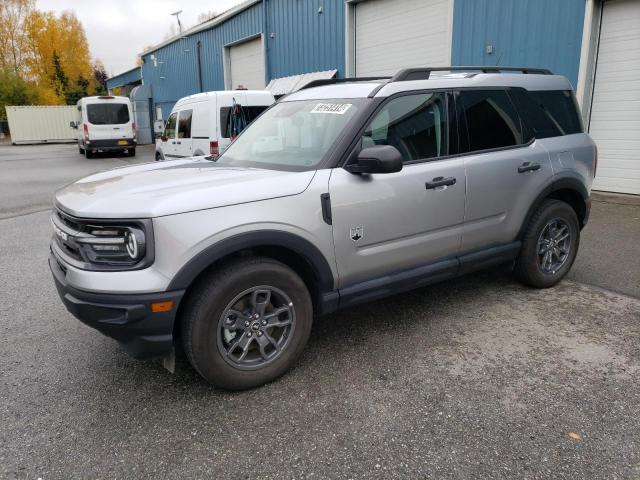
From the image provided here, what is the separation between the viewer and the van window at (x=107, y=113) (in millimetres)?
20531

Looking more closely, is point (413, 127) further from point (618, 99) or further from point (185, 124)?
point (185, 124)

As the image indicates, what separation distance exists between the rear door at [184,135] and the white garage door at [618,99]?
25.6 ft

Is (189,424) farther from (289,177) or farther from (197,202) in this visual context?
(289,177)

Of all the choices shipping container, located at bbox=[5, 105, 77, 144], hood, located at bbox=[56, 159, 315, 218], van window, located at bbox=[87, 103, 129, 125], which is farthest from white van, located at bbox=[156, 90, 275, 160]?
shipping container, located at bbox=[5, 105, 77, 144]

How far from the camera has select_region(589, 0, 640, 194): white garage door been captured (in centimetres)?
808

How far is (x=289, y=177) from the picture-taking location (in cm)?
303

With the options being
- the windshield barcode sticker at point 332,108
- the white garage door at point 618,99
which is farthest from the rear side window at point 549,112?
the white garage door at point 618,99

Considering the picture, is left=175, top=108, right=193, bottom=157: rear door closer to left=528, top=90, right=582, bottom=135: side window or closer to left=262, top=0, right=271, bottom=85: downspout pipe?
left=262, top=0, right=271, bottom=85: downspout pipe

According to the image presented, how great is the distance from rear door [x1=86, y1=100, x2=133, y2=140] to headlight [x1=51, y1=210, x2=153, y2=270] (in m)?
19.9

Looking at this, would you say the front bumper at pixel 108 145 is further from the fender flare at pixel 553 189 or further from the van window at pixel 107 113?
the fender flare at pixel 553 189

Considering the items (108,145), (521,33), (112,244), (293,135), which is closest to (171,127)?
(521,33)

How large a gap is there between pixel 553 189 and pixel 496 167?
2.56ft

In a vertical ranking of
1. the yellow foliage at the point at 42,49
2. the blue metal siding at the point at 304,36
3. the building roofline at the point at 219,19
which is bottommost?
the blue metal siding at the point at 304,36

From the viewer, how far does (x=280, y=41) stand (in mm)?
16453
